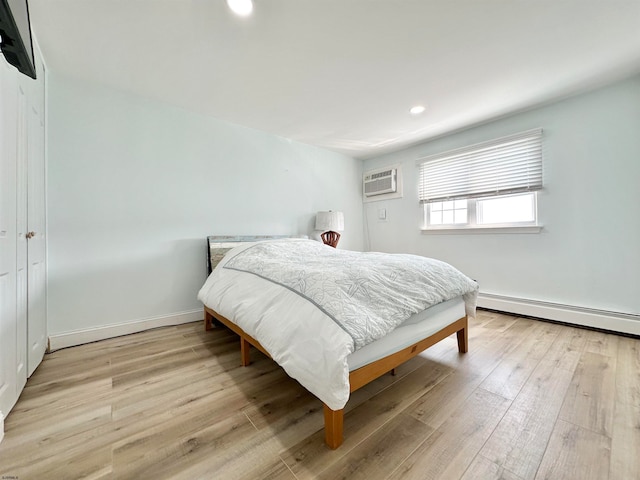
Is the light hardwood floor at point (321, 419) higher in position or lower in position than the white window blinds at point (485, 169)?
lower

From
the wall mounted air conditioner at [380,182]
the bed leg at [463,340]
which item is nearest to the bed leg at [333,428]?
the bed leg at [463,340]

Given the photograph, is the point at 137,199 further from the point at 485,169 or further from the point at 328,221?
the point at 485,169

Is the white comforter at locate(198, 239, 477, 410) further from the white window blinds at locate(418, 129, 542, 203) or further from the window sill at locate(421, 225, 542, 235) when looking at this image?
the white window blinds at locate(418, 129, 542, 203)

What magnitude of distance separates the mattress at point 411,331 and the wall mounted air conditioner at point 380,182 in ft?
7.82

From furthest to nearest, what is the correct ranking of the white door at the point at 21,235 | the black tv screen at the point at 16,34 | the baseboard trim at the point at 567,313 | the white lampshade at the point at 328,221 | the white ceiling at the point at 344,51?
1. the white lampshade at the point at 328,221
2. the baseboard trim at the point at 567,313
3. the white ceiling at the point at 344,51
4. the white door at the point at 21,235
5. the black tv screen at the point at 16,34

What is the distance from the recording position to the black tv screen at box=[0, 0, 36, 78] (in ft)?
2.46

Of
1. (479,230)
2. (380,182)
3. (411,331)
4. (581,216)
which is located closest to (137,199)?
(411,331)

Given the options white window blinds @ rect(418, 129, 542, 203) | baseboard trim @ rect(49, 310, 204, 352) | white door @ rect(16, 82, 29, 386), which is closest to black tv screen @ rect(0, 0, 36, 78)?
white door @ rect(16, 82, 29, 386)

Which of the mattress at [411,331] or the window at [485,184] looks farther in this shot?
the window at [485,184]

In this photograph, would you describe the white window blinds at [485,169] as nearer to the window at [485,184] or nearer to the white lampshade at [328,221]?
the window at [485,184]

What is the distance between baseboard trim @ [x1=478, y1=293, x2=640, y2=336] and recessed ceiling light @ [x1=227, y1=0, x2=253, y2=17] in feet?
11.4

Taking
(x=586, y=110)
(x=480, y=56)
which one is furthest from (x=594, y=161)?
(x=480, y=56)

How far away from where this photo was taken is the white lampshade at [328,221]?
3.46 meters

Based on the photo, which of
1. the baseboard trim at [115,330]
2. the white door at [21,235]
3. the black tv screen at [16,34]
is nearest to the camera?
the black tv screen at [16,34]
